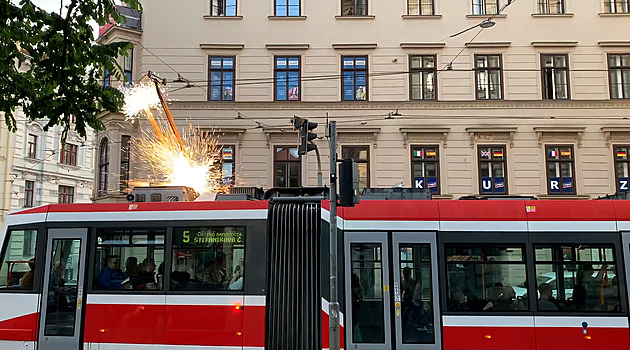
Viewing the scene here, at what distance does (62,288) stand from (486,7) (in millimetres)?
19610

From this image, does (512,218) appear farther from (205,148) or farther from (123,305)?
(205,148)

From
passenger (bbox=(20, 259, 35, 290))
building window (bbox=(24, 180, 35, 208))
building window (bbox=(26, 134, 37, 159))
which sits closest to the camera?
passenger (bbox=(20, 259, 35, 290))

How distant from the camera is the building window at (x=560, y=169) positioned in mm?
21188

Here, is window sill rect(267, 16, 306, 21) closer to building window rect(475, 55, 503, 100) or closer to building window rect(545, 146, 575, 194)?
building window rect(475, 55, 503, 100)

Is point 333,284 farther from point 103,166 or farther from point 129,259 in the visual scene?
point 103,166

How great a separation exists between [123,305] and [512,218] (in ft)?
22.2

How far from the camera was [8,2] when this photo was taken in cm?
705

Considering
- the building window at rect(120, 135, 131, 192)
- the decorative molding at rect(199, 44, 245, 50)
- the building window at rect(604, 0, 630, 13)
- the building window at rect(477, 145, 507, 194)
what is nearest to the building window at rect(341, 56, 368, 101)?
the decorative molding at rect(199, 44, 245, 50)

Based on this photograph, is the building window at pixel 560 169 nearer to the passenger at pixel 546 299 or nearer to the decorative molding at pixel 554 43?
the decorative molding at pixel 554 43

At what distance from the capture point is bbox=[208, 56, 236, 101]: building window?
22.1 m

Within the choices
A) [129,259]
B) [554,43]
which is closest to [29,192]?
[129,259]

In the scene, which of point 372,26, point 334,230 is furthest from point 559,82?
point 334,230

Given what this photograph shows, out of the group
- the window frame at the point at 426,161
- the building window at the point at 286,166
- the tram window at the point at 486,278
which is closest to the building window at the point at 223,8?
the building window at the point at 286,166

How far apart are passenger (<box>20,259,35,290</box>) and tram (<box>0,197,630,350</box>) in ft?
0.08
